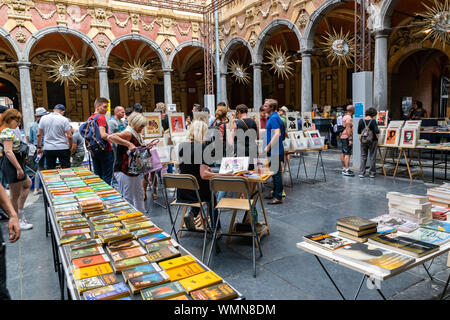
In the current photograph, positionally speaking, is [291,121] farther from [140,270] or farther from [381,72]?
[140,270]

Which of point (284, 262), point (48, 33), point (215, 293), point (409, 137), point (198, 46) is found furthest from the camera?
point (198, 46)

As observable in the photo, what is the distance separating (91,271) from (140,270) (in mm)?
244

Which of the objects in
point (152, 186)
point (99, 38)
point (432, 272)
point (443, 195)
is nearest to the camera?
point (443, 195)

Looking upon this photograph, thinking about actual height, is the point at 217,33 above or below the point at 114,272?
above

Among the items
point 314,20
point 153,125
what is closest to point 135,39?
point 314,20

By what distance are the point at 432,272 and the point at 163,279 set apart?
8.29 ft

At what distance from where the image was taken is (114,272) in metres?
1.62

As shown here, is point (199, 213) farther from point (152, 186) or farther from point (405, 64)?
point (405, 64)

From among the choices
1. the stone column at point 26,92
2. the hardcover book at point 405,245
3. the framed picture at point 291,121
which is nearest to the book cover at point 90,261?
the hardcover book at point 405,245

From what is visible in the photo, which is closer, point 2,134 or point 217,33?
point 2,134

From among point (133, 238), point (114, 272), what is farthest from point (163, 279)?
point (133, 238)

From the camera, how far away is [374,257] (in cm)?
176

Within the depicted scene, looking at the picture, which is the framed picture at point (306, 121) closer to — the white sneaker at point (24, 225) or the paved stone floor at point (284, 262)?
the paved stone floor at point (284, 262)

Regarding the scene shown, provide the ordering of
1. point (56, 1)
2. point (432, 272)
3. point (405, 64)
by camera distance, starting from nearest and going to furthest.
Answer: point (432, 272), point (56, 1), point (405, 64)
